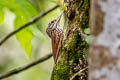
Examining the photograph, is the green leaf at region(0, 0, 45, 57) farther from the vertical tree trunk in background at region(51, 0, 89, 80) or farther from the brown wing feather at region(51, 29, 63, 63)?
the vertical tree trunk in background at region(51, 0, 89, 80)

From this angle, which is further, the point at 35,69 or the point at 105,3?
the point at 35,69

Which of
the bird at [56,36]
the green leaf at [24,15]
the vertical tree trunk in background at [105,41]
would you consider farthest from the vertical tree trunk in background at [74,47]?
the vertical tree trunk in background at [105,41]

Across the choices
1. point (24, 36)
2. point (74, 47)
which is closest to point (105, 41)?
point (74, 47)

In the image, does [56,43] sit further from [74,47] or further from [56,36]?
[74,47]

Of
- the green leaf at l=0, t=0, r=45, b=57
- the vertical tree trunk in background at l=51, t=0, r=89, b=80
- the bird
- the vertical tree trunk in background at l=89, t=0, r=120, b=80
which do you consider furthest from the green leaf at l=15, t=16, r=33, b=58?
the vertical tree trunk in background at l=89, t=0, r=120, b=80

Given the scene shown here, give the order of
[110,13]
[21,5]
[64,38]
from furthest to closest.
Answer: [21,5] → [64,38] → [110,13]

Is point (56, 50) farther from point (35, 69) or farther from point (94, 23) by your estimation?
point (35, 69)

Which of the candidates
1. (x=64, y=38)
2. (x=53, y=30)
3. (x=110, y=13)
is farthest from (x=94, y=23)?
(x=53, y=30)
